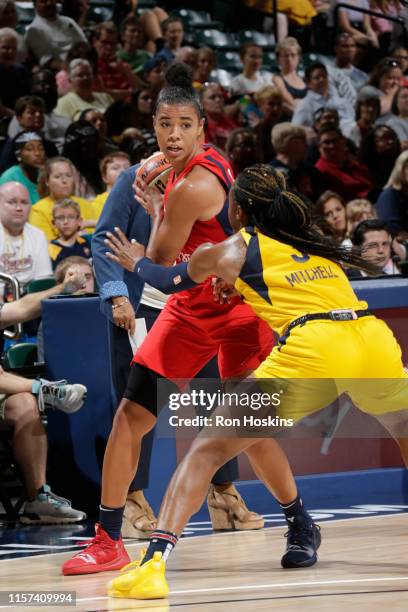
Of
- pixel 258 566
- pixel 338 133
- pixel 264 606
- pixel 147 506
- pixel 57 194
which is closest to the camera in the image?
pixel 264 606

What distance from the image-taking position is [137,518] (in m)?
5.65

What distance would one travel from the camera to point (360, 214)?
922cm

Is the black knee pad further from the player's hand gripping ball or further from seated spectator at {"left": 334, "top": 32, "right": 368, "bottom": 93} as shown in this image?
seated spectator at {"left": 334, "top": 32, "right": 368, "bottom": 93}

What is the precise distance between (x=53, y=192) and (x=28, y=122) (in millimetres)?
1196

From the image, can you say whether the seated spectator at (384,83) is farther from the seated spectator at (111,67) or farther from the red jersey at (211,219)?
the red jersey at (211,219)

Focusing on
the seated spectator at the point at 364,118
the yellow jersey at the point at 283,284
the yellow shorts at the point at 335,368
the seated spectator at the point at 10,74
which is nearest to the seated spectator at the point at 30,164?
the seated spectator at the point at 10,74

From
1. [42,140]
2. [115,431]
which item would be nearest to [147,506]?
[115,431]

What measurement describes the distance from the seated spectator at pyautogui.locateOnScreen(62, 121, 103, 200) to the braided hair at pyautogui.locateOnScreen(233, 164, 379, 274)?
534 centimetres

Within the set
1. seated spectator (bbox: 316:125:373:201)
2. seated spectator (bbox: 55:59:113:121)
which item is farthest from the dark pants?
seated spectator (bbox: 316:125:373:201)

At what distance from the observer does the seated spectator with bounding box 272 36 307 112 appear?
1238 centimetres

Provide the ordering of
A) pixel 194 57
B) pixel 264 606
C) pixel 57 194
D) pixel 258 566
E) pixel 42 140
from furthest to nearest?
pixel 194 57
pixel 42 140
pixel 57 194
pixel 258 566
pixel 264 606

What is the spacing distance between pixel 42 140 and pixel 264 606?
253 inches

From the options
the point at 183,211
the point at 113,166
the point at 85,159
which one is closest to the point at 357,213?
the point at 113,166

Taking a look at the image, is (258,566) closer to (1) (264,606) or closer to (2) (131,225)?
(1) (264,606)
